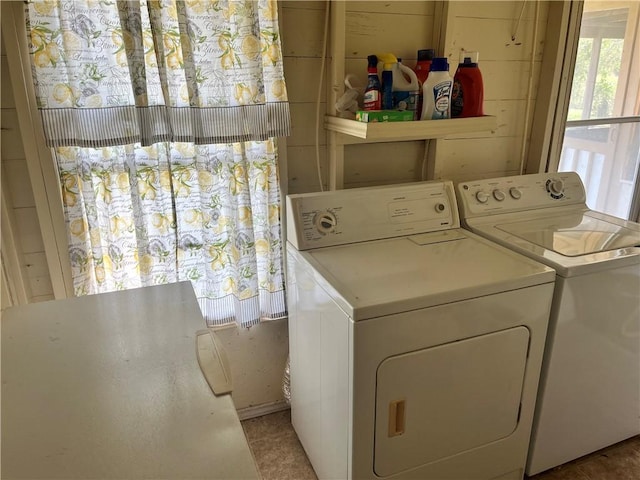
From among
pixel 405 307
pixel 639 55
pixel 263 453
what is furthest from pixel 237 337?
pixel 639 55

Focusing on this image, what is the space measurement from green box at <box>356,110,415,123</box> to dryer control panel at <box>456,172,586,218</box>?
40 centimetres

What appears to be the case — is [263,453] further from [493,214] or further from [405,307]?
[493,214]

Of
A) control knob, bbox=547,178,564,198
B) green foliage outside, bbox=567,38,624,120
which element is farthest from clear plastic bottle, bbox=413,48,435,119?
green foliage outside, bbox=567,38,624,120

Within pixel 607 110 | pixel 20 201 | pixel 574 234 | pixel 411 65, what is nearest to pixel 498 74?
pixel 411 65

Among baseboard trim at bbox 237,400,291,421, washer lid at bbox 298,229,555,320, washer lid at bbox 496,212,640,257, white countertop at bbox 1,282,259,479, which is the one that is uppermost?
white countertop at bbox 1,282,259,479

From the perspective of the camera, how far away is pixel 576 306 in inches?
62.7

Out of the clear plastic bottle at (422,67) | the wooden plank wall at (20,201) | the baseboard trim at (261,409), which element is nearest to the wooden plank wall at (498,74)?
the clear plastic bottle at (422,67)

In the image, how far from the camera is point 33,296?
1712 mm

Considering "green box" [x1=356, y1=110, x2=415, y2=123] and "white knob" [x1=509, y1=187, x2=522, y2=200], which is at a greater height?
"green box" [x1=356, y1=110, x2=415, y2=123]

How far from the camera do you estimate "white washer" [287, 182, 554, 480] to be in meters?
1.38

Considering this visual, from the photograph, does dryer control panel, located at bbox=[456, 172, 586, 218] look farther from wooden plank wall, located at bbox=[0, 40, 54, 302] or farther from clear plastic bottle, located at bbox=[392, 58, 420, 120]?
wooden plank wall, located at bbox=[0, 40, 54, 302]

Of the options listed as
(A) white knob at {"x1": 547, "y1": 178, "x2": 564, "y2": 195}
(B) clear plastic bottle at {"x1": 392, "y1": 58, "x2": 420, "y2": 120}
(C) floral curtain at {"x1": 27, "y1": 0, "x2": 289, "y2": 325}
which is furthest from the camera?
(A) white knob at {"x1": 547, "y1": 178, "x2": 564, "y2": 195}

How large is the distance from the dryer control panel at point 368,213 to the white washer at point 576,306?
0.39ft

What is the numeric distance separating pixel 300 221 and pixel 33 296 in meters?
0.99
